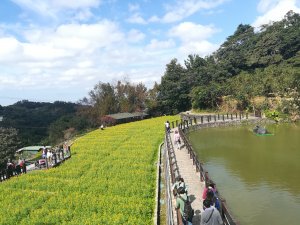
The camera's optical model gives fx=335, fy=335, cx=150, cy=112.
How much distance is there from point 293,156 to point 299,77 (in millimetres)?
27574

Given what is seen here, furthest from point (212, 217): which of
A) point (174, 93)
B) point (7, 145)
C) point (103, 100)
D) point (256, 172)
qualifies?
point (103, 100)

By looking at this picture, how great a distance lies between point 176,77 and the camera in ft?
219

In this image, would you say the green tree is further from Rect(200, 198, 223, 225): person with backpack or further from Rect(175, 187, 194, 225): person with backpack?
Rect(200, 198, 223, 225): person with backpack

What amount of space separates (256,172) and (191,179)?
434cm

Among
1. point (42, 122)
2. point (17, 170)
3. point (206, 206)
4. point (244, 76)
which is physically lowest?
point (17, 170)

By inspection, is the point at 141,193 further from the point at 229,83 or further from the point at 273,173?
the point at 229,83

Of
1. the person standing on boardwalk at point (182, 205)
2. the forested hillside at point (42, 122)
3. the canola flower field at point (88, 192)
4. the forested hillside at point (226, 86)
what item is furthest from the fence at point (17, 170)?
the forested hillside at point (226, 86)

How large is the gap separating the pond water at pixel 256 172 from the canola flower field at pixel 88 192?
3892 millimetres

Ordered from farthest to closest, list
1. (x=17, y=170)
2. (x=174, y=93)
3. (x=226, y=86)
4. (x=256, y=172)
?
1. (x=174, y=93)
2. (x=226, y=86)
3. (x=17, y=170)
4. (x=256, y=172)

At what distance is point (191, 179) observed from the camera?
58.0 ft

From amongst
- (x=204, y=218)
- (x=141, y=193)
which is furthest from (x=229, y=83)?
(x=204, y=218)

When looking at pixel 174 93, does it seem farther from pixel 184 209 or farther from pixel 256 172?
pixel 184 209

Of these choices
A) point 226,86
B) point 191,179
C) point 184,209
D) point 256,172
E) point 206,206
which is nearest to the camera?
point 206,206

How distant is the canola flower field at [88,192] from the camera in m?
13.7
